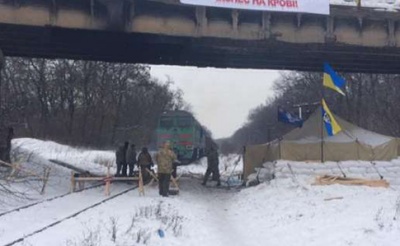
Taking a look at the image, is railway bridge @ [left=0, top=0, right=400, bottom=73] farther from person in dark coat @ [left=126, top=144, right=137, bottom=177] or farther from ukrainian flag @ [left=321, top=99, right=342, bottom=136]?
person in dark coat @ [left=126, top=144, right=137, bottom=177]

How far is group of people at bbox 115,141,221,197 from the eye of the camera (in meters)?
21.2

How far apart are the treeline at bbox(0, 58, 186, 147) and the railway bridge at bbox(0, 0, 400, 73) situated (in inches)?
1540

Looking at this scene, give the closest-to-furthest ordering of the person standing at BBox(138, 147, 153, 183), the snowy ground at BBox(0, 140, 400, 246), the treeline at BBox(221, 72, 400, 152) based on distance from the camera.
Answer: the snowy ground at BBox(0, 140, 400, 246)
the person standing at BBox(138, 147, 153, 183)
the treeline at BBox(221, 72, 400, 152)

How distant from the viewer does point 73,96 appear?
71.6 m

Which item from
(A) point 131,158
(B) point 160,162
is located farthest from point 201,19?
(A) point 131,158

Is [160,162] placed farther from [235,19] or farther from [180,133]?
[180,133]

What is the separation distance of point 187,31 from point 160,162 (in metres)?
6.23

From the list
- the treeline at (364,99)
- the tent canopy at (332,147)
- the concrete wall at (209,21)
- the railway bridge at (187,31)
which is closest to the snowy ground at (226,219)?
the tent canopy at (332,147)

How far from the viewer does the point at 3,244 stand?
10.9 metres

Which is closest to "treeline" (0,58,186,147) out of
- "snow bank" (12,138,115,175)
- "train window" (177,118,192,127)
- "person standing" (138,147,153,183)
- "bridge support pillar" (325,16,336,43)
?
"snow bank" (12,138,115,175)

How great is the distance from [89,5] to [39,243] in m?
14.7

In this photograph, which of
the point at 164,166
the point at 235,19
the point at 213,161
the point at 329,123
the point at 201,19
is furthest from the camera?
the point at 213,161

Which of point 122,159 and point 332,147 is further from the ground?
point 332,147

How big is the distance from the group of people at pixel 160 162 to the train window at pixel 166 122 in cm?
1688
